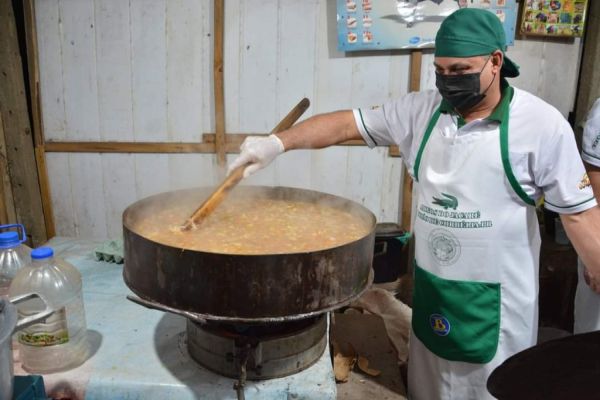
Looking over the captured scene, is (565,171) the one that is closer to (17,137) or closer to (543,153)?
(543,153)

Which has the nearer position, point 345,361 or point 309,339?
point 309,339

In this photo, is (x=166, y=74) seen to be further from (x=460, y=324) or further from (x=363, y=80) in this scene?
(x=460, y=324)

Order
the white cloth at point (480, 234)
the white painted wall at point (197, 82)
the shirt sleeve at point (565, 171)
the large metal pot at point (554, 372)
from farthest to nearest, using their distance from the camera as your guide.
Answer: the white painted wall at point (197, 82)
the white cloth at point (480, 234)
the shirt sleeve at point (565, 171)
the large metal pot at point (554, 372)

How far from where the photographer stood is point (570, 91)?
4.46m

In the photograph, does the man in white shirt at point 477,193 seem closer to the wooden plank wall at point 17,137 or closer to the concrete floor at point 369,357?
the concrete floor at point 369,357

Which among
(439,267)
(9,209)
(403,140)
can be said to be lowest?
(9,209)

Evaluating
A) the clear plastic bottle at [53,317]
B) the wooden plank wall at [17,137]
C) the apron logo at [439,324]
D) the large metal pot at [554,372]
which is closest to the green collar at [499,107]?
the apron logo at [439,324]

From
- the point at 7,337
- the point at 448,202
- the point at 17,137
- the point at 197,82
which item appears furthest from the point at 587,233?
the point at 17,137

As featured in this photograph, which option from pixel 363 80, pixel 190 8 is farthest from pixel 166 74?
pixel 363 80

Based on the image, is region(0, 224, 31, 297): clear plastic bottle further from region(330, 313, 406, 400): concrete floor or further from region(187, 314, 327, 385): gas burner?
region(330, 313, 406, 400): concrete floor

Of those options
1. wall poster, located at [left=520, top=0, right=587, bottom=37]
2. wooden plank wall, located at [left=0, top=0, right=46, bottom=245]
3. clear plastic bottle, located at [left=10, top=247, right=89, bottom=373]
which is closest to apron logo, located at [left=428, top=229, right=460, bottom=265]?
clear plastic bottle, located at [left=10, top=247, right=89, bottom=373]

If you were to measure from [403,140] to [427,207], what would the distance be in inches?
A: 16.8

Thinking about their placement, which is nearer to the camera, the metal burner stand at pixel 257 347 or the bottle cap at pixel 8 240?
the metal burner stand at pixel 257 347

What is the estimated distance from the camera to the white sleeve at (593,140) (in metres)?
2.52
